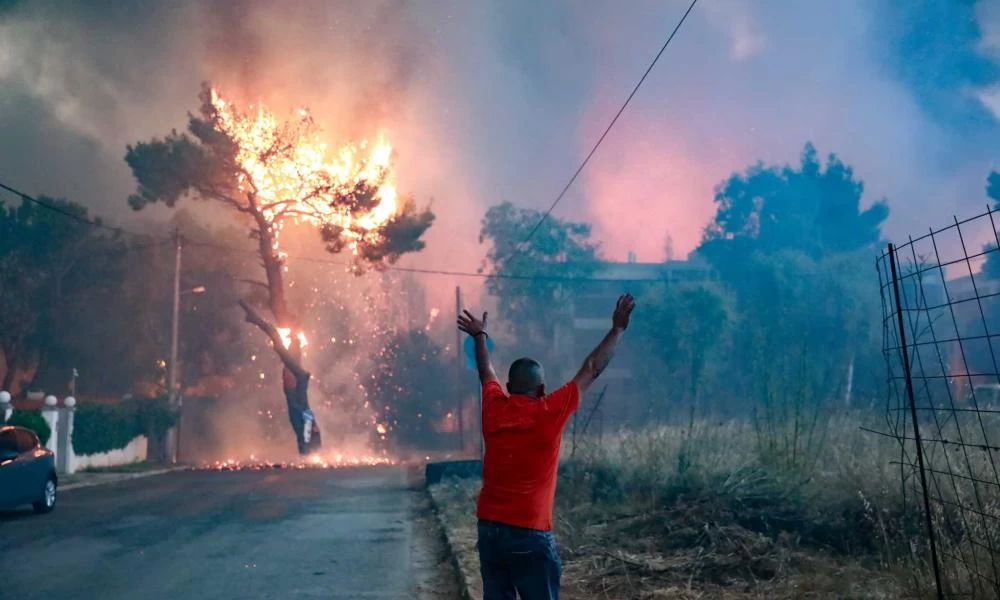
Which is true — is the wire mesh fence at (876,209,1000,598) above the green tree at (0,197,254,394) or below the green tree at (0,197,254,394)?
below

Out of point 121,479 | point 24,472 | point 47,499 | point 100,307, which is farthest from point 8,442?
Result: point 100,307

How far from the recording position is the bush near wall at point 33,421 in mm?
21703

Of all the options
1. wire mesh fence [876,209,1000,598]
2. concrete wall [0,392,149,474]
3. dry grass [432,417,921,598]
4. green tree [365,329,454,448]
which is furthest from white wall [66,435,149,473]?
wire mesh fence [876,209,1000,598]

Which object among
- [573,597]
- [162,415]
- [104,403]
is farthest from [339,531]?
[162,415]

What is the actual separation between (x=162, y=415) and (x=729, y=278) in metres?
25.6

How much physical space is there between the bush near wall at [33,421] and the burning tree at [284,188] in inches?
491

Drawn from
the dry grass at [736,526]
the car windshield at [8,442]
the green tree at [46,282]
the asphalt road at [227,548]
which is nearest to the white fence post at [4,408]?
the asphalt road at [227,548]

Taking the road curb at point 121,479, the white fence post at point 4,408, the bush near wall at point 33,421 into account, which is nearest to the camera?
the road curb at point 121,479

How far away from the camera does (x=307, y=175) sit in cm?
3462

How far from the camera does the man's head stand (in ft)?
13.9

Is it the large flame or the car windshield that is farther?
the large flame

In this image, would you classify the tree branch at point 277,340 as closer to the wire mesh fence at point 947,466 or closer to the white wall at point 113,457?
the white wall at point 113,457

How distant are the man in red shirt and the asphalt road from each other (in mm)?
3945

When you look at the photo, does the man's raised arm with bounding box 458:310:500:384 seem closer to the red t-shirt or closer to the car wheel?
the red t-shirt
